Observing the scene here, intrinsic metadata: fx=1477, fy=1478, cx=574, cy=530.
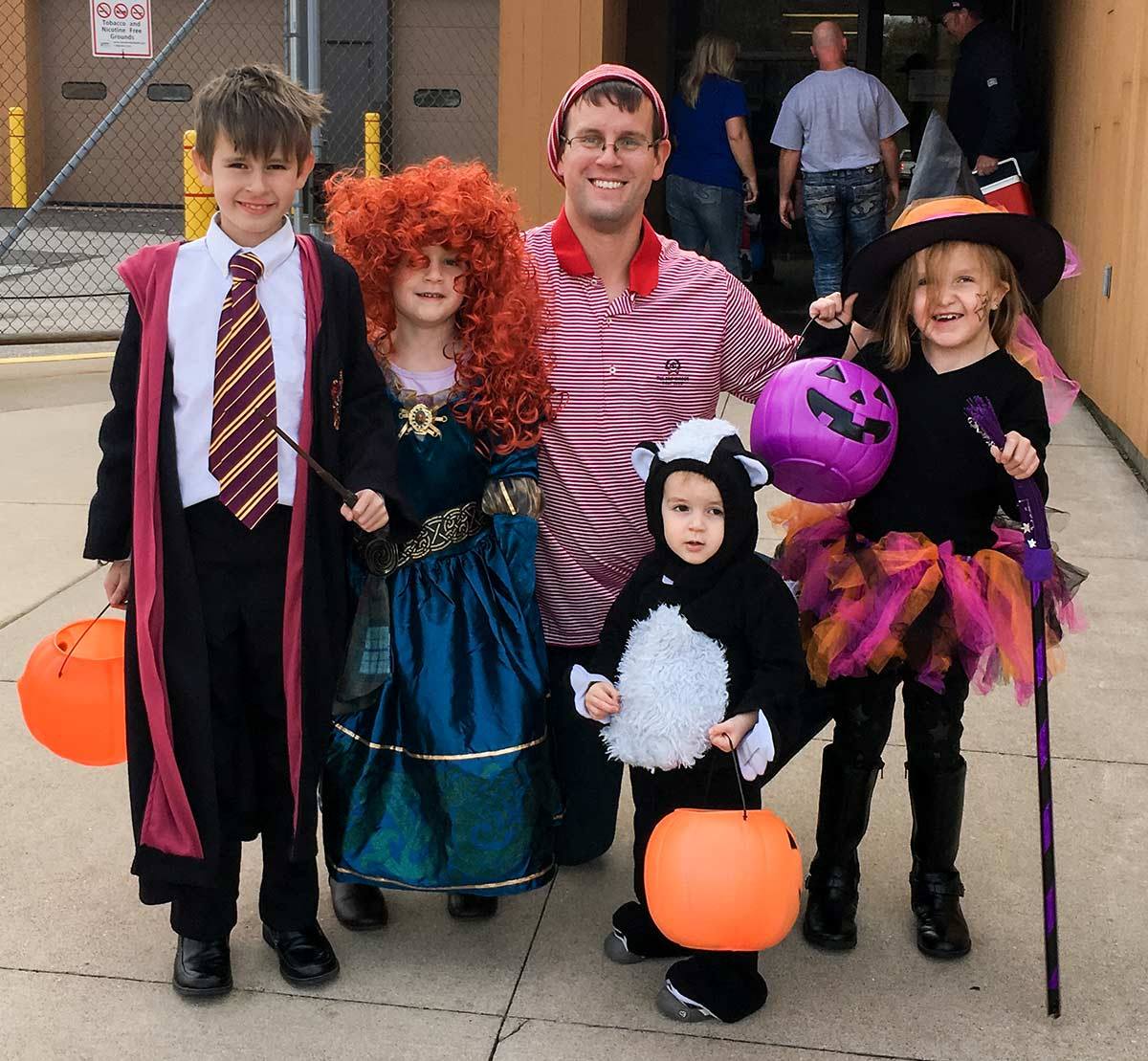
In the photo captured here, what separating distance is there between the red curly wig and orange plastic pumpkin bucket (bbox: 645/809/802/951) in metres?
0.94

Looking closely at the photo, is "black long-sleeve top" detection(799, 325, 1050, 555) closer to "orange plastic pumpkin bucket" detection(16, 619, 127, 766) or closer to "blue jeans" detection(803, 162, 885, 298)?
"orange plastic pumpkin bucket" detection(16, 619, 127, 766)

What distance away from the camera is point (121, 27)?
9.98m

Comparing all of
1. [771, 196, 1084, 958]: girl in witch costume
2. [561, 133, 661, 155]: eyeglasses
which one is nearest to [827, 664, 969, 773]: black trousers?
[771, 196, 1084, 958]: girl in witch costume

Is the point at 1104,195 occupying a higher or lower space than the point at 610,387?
higher

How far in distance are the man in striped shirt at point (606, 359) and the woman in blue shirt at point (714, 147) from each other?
6199mm

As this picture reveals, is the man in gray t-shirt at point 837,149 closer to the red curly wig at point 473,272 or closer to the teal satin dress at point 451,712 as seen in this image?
the red curly wig at point 473,272

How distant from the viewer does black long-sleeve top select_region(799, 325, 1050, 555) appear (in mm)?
2998

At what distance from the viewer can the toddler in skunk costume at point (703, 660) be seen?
279 cm

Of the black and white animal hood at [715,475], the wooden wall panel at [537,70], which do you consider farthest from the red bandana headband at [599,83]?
the wooden wall panel at [537,70]

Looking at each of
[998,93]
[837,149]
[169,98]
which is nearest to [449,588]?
[837,149]

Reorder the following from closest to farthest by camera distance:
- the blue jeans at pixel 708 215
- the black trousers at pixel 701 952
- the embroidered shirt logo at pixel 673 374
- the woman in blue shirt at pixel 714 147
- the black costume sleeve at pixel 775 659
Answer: the black costume sleeve at pixel 775 659 → the black trousers at pixel 701 952 → the embroidered shirt logo at pixel 673 374 → the woman in blue shirt at pixel 714 147 → the blue jeans at pixel 708 215

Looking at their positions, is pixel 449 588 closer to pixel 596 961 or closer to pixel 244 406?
pixel 244 406

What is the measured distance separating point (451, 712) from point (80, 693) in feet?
2.43

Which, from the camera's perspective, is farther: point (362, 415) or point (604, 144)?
point (604, 144)
